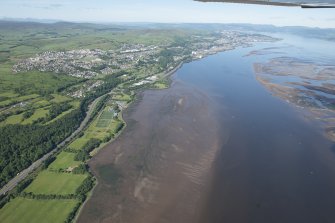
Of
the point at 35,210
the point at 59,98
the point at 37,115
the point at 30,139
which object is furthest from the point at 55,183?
the point at 59,98

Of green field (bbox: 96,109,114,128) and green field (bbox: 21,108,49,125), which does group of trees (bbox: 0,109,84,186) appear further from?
green field (bbox: 96,109,114,128)

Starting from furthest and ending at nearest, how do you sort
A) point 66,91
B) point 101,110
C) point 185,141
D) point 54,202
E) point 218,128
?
point 66,91 → point 101,110 → point 218,128 → point 185,141 → point 54,202

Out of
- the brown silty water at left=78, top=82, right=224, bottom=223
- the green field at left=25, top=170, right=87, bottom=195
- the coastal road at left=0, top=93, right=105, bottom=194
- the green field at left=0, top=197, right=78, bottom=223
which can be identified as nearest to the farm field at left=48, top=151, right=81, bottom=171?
the green field at left=25, top=170, right=87, bottom=195

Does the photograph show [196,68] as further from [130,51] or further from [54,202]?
[54,202]

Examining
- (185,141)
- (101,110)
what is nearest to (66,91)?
(101,110)

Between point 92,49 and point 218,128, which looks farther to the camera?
point 92,49

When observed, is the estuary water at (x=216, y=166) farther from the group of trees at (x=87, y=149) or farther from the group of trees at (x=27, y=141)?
the group of trees at (x=27, y=141)

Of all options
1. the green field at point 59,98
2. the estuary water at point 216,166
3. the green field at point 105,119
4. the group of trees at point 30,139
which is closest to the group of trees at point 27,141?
the group of trees at point 30,139
